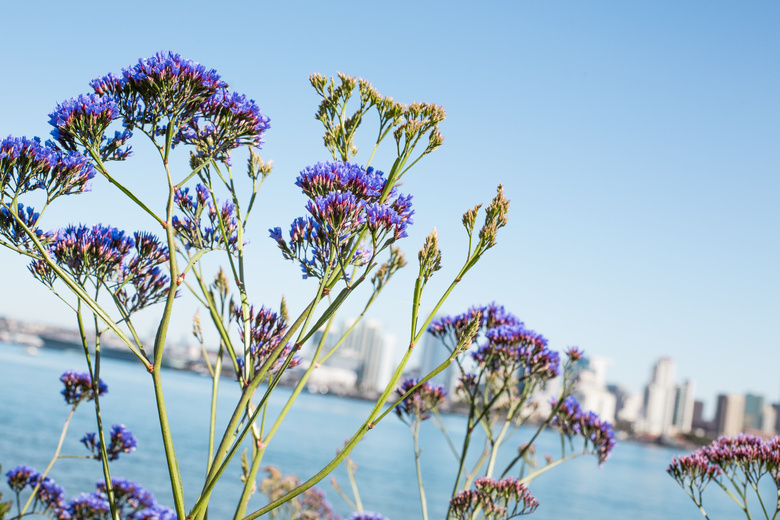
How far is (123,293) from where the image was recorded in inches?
100

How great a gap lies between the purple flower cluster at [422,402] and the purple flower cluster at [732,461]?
156 centimetres

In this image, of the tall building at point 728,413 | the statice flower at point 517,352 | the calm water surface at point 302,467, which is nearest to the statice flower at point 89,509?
the statice flower at point 517,352

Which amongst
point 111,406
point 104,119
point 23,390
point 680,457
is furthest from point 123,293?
point 23,390

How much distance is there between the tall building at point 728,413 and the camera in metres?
185

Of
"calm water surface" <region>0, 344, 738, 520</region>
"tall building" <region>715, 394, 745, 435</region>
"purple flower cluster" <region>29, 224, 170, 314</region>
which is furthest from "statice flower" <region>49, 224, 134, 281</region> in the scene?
"tall building" <region>715, 394, 745, 435</region>

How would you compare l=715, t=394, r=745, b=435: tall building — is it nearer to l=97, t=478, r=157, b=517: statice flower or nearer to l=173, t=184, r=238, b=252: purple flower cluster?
l=97, t=478, r=157, b=517: statice flower

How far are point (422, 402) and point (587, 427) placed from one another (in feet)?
3.62

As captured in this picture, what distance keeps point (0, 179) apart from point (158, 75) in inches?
23.1

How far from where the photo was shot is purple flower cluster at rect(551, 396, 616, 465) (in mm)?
4121

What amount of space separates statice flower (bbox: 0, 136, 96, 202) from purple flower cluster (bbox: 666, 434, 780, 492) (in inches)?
142

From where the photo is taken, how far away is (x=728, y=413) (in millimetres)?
184875

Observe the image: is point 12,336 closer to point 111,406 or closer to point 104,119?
point 111,406

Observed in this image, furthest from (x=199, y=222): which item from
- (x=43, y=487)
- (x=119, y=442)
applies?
(x=43, y=487)

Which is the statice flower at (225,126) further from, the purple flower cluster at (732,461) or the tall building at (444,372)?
the purple flower cluster at (732,461)
